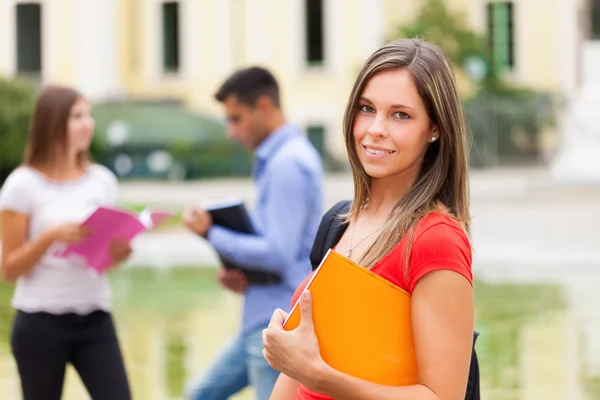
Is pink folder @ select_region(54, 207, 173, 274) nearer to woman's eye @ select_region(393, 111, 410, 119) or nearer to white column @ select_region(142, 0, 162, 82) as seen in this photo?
woman's eye @ select_region(393, 111, 410, 119)

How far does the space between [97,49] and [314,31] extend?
251 inches

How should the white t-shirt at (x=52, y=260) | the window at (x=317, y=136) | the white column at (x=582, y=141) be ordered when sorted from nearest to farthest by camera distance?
the white t-shirt at (x=52, y=260) < the white column at (x=582, y=141) < the window at (x=317, y=136)

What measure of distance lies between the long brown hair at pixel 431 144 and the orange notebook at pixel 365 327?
111 mm

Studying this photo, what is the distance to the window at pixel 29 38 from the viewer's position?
122 feet

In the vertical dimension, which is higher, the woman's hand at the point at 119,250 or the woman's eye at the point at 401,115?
the woman's eye at the point at 401,115

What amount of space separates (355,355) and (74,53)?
34.9 meters

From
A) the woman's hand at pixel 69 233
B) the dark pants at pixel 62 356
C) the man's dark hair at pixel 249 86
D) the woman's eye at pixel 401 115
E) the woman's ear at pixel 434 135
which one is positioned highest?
the man's dark hair at pixel 249 86

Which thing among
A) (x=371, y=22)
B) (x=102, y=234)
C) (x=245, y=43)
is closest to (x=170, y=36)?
(x=245, y=43)

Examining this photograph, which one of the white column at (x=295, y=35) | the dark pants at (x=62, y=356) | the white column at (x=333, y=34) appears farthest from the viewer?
the white column at (x=295, y=35)

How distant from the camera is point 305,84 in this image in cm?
3625

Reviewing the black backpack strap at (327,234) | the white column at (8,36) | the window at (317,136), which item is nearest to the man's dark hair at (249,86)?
the black backpack strap at (327,234)

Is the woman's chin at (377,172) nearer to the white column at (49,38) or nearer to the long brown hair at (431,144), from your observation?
the long brown hair at (431,144)

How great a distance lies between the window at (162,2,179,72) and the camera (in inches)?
1469

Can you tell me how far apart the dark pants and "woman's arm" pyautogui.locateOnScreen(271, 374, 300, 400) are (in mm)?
1841
